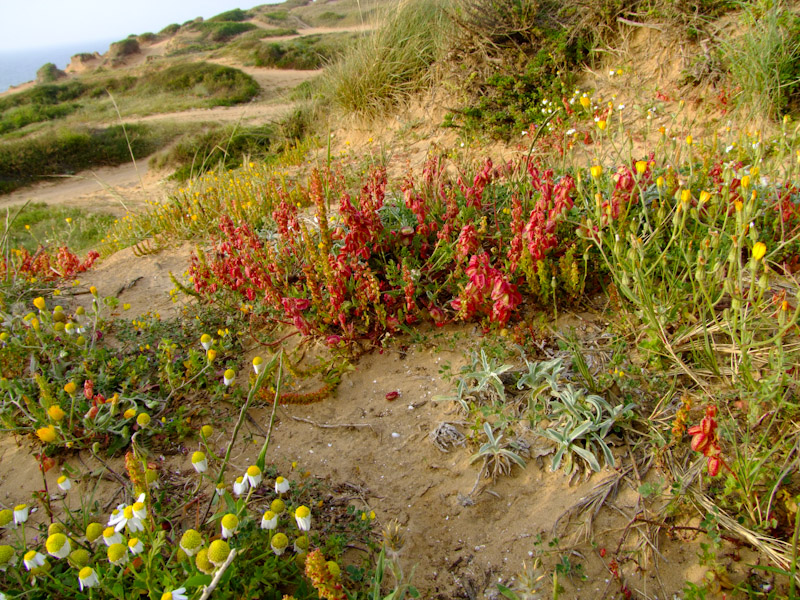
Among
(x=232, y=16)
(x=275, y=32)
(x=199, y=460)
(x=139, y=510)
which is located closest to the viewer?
(x=139, y=510)

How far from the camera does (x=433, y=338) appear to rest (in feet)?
8.83

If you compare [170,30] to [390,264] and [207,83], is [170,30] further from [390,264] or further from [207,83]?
[390,264]

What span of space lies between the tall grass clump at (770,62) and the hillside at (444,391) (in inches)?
1.0

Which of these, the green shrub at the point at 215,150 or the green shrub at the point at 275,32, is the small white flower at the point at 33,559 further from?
the green shrub at the point at 275,32

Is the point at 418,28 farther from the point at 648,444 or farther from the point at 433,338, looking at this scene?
the point at 648,444

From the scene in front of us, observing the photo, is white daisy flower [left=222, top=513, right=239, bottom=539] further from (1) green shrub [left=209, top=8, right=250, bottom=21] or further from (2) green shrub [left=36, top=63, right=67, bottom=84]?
(1) green shrub [left=209, top=8, right=250, bottom=21]

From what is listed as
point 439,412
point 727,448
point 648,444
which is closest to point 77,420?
point 439,412

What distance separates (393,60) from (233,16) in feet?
165

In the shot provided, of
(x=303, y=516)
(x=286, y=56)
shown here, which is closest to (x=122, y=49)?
(x=286, y=56)

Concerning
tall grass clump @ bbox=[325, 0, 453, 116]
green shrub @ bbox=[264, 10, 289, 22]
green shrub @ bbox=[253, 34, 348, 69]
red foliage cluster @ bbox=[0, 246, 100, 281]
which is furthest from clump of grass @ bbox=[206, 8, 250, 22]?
red foliage cluster @ bbox=[0, 246, 100, 281]

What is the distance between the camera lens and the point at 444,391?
94.3 inches

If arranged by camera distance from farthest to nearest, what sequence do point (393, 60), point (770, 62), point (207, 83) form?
1. point (207, 83)
2. point (393, 60)
3. point (770, 62)

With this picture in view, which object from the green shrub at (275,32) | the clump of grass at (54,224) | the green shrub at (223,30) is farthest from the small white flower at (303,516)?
the green shrub at (223,30)

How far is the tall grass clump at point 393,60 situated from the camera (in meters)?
7.39
